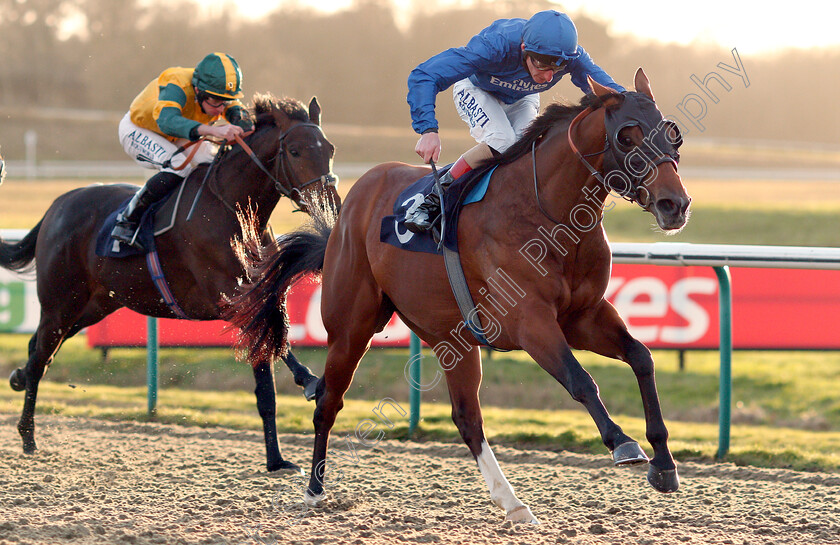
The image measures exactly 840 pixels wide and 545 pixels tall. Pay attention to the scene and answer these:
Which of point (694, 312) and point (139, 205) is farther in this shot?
point (694, 312)

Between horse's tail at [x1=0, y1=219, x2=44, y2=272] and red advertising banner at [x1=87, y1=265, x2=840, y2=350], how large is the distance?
4.77 ft

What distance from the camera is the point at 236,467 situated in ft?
14.7

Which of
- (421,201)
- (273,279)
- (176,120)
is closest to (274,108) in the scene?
(176,120)

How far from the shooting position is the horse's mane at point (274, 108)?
15.5 ft

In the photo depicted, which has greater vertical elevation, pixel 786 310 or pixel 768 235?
pixel 768 235

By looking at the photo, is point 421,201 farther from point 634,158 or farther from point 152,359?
point 152,359

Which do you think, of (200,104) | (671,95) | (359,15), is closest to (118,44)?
(359,15)

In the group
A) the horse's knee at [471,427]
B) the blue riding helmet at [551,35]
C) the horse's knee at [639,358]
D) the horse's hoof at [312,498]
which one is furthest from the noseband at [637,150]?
the horse's hoof at [312,498]

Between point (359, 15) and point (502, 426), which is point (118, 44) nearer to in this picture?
point (359, 15)

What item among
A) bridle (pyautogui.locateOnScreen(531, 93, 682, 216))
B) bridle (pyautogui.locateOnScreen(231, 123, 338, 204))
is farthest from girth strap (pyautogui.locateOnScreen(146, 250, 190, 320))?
bridle (pyautogui.locateOnScreen(531, 93, 682, 216))

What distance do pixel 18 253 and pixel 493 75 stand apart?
355cm

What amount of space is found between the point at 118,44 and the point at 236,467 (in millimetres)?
23216

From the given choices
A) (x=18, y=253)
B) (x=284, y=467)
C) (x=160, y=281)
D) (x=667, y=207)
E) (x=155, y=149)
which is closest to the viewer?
(x=667, y=207)

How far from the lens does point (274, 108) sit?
476 cm
